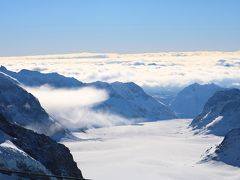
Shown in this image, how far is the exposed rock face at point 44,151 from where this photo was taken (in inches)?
3989

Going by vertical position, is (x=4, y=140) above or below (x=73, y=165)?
above

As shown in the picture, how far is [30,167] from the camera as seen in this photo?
84.8 meters

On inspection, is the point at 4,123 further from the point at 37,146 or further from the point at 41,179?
the point at 41,179

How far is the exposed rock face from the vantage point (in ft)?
332

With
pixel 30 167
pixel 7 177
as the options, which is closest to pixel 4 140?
pixel 30 167

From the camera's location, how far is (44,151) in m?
106

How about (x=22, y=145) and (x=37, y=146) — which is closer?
(x=22, y=145)

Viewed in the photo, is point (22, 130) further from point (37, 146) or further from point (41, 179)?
point (41, 179)

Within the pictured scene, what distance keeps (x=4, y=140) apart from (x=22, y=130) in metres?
20.9

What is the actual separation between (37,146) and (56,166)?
652cm

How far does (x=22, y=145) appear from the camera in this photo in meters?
100

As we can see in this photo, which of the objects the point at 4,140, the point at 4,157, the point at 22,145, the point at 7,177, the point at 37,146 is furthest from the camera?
the point at 37,146

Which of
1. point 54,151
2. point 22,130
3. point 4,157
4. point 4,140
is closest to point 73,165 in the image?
point 54,151

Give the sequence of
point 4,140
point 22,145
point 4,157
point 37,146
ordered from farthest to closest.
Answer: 1. point 37,146
2. point 22,145
3. point 4,140
4. point 4,157
